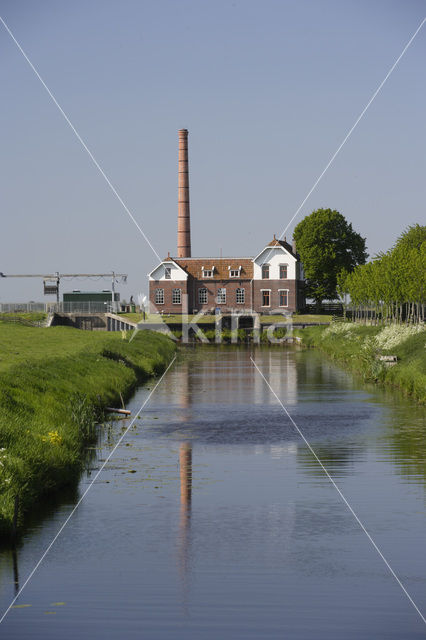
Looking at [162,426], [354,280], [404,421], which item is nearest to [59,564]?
[162,426]

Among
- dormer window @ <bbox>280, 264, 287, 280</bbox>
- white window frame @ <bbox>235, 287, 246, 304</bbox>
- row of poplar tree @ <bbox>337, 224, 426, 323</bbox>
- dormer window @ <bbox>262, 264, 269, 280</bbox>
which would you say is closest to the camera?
row of poplar tree @ <bbox>337, 224, 426, 323</bbox>

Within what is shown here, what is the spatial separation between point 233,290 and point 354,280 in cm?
2595

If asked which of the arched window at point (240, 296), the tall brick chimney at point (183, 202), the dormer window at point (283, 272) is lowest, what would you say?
the arched window at point (240, 296)

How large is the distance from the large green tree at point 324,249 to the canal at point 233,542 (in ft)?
300

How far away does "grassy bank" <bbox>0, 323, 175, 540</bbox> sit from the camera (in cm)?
1844

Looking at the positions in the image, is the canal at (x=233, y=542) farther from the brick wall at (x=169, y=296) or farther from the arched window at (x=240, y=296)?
the arched window at (x=240, y=296)

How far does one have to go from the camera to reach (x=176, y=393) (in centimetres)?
4438

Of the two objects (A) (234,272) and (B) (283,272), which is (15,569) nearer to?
(B) (283,272)

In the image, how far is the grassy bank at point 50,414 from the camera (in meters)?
18.4

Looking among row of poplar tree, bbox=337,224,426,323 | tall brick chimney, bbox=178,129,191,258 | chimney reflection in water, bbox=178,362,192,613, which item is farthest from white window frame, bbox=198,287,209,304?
chimney reflection in water, bbox=178,362,192,613

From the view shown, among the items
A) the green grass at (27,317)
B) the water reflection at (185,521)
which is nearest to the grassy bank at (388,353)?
the water reflection at (185,521)

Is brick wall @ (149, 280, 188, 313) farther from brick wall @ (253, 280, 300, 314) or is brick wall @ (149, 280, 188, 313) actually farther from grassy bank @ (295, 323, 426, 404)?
grassy bank @ (295, 323, 426, 404)

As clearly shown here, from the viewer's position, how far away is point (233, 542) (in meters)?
16.5

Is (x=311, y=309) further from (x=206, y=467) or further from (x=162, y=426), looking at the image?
(x=206, y=467)
